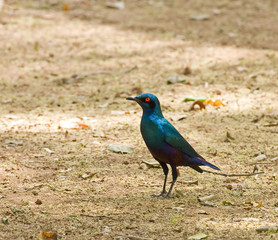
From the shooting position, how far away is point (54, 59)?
8500mm

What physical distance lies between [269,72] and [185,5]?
379 centimetres

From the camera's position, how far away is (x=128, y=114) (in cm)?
643

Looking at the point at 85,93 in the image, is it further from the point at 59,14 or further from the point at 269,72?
the point at 59,14

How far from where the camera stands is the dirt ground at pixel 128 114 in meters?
3.84

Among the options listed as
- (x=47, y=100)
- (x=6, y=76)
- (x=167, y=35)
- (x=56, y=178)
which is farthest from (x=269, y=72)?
(x=56, y=178)

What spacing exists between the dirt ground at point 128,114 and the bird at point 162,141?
0.91 ft

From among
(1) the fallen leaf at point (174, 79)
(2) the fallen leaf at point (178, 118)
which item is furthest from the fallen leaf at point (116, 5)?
(2) the fallen leaf at point (178, 118)

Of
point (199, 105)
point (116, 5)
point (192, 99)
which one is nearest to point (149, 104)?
point (199, 105)

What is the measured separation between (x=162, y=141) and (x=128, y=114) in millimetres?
2346

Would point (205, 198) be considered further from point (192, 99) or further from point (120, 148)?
point (192, 99)

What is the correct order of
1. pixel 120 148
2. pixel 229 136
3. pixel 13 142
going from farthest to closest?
pixel 229 136 → pixel 13 142 → pixel 120 148

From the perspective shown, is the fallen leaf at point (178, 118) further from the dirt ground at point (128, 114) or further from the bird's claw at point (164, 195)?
the bird's claw at point (164, 195)

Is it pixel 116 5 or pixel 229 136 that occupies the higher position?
pixel 116 5

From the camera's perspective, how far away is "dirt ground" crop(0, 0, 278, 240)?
384 centimetres
